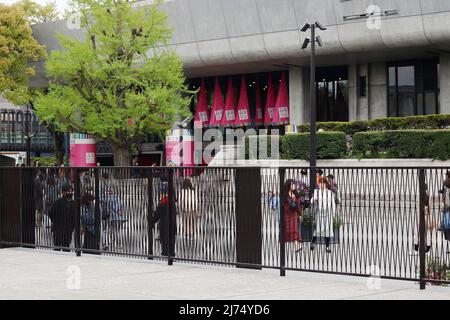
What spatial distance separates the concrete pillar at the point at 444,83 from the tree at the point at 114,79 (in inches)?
569

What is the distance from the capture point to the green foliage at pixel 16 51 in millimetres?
54844

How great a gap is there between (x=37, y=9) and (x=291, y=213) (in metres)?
54.0

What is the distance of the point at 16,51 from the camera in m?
55.9

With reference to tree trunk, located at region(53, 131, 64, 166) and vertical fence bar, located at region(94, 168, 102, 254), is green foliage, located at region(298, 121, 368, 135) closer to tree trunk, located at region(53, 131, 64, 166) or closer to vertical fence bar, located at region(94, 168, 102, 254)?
vertical fence bar, located at region(94, 168, 102, 254)

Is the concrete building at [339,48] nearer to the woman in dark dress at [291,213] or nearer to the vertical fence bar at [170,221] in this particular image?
the vertical fence bar at [170,221]

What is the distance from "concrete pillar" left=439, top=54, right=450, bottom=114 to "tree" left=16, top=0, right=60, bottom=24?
3229cm

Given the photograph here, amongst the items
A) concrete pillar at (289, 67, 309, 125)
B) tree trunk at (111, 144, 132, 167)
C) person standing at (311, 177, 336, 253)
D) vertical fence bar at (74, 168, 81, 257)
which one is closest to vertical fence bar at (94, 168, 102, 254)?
vertical fence bar at (74, 168, 81, 257)

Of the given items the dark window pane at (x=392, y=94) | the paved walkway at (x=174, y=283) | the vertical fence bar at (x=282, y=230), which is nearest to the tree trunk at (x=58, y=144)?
the dark window pane at (x=392, y=94)

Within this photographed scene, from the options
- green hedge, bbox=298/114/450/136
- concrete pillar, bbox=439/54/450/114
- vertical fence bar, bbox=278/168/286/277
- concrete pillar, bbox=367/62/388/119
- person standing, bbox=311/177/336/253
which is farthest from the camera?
concrete pillar, bbox=367/62/388/119

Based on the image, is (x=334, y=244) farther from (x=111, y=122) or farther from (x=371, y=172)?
(x=111, y=122)

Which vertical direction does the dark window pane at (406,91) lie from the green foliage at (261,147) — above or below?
above

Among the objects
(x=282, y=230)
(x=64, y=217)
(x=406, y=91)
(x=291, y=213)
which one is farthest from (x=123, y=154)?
(x=282, y=230)

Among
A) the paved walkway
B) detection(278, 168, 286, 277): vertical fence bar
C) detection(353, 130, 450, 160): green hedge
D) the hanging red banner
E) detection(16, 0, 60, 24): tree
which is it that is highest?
detection(16, 0, 60, 24): tree

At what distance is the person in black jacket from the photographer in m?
16.7
